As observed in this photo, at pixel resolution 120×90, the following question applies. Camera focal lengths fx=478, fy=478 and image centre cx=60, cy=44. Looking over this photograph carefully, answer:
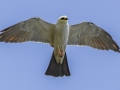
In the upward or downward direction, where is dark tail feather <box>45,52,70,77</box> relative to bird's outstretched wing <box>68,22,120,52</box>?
downward

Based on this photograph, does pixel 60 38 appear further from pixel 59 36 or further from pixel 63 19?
pixel 63 19

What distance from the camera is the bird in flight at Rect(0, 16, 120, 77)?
17.6 meters

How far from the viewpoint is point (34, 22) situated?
17.9 m

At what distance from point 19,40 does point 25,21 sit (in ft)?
2.48

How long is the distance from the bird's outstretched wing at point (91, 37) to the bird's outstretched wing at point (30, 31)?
3.04 ft

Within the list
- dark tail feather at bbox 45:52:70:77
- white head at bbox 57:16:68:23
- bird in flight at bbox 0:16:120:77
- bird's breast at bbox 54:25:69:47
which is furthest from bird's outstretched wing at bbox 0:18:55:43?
dark tail feather at bbox 45:52:70:77

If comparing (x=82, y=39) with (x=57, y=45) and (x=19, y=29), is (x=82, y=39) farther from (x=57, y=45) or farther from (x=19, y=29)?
(x=19, y=29)

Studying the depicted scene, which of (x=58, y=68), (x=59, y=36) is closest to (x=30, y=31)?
(x=59, y=36)

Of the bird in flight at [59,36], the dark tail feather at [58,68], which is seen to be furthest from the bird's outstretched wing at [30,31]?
the dark tail feather at [58,68]

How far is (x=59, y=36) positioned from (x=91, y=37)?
5.38 ft

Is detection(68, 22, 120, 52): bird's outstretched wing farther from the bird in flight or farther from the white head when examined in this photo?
the white head

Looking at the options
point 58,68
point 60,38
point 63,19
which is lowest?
point 58,68

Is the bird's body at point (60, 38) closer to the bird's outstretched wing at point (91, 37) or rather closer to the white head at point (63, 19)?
the white head at point (63, 19)

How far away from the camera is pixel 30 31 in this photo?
59.3ft
